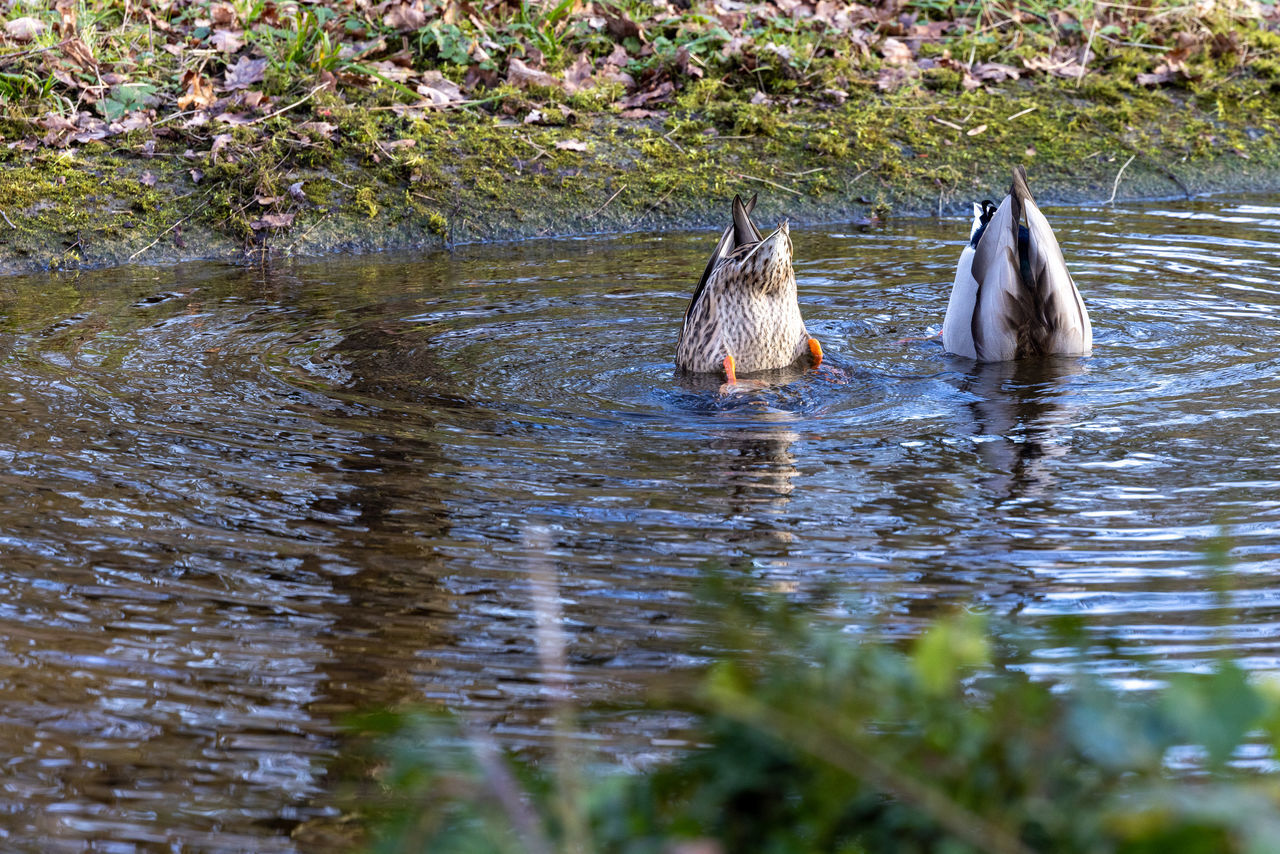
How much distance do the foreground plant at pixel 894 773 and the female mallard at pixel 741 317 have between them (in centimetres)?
460

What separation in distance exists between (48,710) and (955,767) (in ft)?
7.49

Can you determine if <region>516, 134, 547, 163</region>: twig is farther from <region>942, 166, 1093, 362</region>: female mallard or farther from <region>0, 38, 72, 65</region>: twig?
<region>942, 166, 1093, 362</region>: female mallard

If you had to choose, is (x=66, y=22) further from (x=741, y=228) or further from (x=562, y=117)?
(x=741, y=228)

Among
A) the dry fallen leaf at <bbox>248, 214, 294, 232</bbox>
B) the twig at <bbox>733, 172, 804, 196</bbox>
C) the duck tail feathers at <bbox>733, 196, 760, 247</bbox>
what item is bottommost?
the dry fallen leaf at <bbox>248, 214, 294, 232</bbox>

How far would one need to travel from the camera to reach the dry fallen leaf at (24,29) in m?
9.59

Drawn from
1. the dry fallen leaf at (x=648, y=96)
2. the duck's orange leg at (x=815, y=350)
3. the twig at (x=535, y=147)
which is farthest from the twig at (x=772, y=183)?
the duck's orange leg at (x=815, y=350)

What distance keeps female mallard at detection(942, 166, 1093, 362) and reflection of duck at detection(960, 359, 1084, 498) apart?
94mm

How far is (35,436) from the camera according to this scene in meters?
4.86

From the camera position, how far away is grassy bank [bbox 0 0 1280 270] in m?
8.69

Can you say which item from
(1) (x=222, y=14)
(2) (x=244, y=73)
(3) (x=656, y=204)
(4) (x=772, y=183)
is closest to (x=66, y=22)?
(1) (x=222, y=14)

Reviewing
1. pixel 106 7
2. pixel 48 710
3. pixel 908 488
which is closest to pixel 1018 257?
pixel 908 488

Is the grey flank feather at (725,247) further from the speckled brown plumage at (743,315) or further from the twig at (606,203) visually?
the twig at (606,203)

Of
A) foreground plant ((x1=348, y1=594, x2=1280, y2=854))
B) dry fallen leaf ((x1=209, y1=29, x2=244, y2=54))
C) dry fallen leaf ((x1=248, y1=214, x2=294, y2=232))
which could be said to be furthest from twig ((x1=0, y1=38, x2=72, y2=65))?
foreground plant ((x1=348, y1=594, x2=1280, y2=854))

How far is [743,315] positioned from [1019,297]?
129cm
